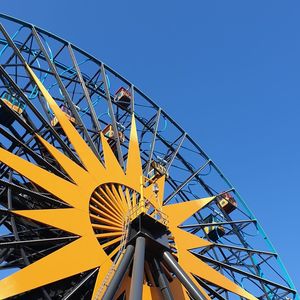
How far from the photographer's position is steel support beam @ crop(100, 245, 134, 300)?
782 centimetres

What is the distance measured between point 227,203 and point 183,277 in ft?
32.4

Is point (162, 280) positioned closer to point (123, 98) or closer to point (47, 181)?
point (47, 181)

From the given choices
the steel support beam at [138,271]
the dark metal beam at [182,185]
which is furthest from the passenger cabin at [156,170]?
the steel support beam at [138,271]

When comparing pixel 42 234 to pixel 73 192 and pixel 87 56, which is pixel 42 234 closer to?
pixel 73 192

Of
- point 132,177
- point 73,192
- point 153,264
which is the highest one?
point 132,177

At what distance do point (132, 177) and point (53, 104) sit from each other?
2.77 meters

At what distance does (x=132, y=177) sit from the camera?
1213 centimetres

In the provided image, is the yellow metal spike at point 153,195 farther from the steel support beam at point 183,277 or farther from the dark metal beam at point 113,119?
the steel support beam at point 183,277

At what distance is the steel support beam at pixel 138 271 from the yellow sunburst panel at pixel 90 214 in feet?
2.28

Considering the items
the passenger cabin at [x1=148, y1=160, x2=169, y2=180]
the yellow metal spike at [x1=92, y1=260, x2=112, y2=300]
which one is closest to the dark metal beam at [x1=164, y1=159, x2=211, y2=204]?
the passenger cabin at [x1=148, y1=160, x2=169, y2=180]

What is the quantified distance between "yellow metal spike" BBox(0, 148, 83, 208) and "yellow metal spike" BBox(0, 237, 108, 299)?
3.12 feet

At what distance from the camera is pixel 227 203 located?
18.8 metres

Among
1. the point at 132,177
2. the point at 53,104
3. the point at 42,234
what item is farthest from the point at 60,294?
the point at 53,104

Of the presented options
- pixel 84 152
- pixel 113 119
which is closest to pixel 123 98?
pixel 113 119
